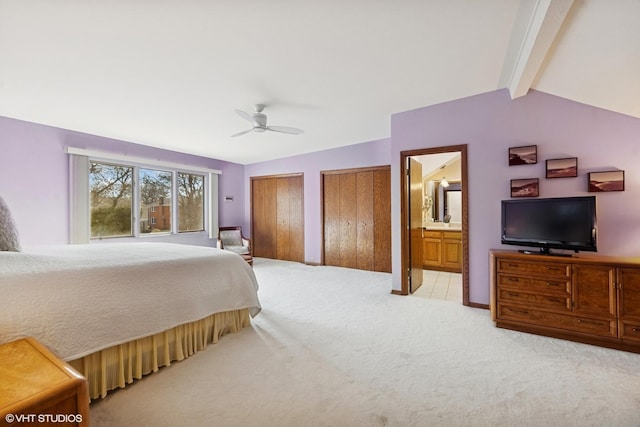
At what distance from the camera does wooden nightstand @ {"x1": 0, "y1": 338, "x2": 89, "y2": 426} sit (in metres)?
0.94

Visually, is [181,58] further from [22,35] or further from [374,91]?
[374,91]

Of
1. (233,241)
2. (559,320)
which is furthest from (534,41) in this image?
(233,241)

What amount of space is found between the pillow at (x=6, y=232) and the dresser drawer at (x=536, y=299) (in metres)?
4.10

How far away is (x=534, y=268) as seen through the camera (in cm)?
257

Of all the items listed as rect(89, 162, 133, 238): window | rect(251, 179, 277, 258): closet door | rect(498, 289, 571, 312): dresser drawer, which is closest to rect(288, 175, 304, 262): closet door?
rect(251, 179, 277, 258): closet door

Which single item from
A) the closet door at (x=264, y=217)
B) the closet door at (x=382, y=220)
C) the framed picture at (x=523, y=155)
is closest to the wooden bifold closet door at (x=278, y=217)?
the closet door at (x=264, y=217)

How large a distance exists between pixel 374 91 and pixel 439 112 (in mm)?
989

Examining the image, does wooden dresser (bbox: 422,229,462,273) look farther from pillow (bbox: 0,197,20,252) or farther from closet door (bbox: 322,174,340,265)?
pillow (bbox: 0,197,20,252)

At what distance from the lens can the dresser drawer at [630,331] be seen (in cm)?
219

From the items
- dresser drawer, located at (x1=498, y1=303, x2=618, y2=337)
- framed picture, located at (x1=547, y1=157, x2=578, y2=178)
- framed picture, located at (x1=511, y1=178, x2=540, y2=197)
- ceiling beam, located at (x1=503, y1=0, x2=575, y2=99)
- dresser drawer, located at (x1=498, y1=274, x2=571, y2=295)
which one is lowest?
dresser drawer, located at (x1=498, y1=303, x2=618, y2=337)

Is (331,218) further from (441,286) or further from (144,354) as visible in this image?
(144,354)

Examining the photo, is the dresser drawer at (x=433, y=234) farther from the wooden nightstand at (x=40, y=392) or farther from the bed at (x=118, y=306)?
the wooden nightstand at (x=40, y=392)

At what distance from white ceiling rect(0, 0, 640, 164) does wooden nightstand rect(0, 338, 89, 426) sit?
207cm

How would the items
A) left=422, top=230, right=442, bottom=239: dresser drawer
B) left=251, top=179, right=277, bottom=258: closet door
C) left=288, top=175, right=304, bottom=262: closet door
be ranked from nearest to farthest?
left=422, top=230, right=442, bottom=239: dresser drawer → left=288, top=175, right=304, bottom=262: closet door → left=251, top=179, right=277, bottom=258: closet door
